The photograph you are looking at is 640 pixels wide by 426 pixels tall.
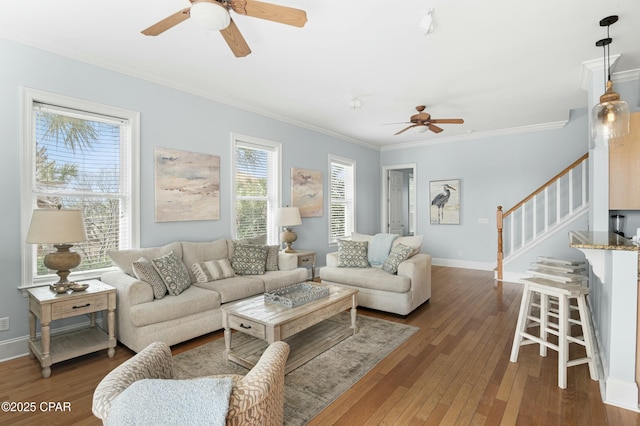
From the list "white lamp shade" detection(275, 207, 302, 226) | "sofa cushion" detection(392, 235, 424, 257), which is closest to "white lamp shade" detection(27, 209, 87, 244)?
"white lamp shade" detection(275, 207, 302, 226)

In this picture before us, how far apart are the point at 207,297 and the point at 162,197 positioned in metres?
1.40

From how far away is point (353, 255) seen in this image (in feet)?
14.6

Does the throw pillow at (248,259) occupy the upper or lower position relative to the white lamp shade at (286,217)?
lower

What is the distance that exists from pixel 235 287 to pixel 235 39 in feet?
8.02

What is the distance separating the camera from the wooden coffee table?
8.20ft

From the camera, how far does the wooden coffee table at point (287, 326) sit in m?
2.50

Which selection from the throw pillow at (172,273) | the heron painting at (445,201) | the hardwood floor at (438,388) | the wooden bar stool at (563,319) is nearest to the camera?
the hardwood floor at (438,388)

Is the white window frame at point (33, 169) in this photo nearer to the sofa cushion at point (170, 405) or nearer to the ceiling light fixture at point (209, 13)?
the ceiling light fixture at point (209, 13)

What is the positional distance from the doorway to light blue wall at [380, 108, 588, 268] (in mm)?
426

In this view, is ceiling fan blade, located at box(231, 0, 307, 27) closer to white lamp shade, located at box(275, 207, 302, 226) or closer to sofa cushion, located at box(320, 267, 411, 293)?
sofa cushion, located at box(320, 267, 411, 293)

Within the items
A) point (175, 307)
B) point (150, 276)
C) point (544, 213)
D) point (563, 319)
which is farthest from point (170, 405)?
point (544, 213)

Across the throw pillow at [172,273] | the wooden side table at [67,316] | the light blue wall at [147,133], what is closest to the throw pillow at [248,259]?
the light blue wall at [147,133]

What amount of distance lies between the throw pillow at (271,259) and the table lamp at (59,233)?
208 cm

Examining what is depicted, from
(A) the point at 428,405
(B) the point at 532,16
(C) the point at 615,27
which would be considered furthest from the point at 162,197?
(C) the point at 615,27
